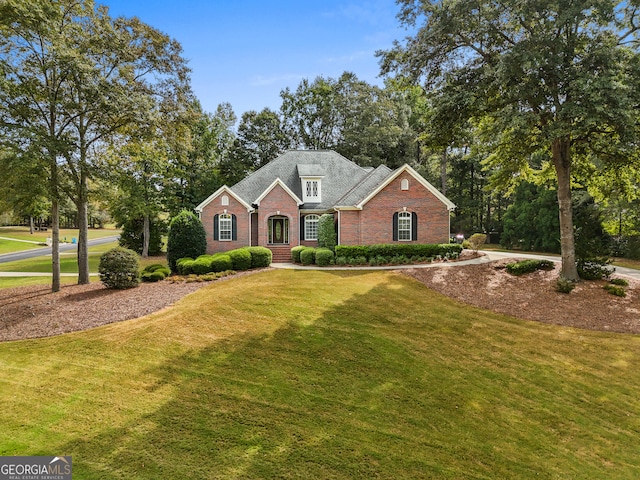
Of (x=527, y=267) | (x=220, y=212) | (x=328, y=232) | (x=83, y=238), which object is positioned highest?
(x=220, y=212)

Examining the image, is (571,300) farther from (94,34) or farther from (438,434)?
(94,34)

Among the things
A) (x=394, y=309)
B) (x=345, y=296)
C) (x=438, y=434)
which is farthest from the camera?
(x=345, y=296)

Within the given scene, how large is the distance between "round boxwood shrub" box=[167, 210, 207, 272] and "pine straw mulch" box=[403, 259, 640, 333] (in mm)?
12415

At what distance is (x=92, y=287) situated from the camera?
15156 mm

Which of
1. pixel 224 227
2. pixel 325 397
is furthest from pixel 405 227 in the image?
pixel 325 397

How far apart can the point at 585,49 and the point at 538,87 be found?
2.59 m

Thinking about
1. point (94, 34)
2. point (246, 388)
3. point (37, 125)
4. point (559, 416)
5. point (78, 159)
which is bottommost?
point (559, 416)

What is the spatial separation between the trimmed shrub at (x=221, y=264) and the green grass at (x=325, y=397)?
7.51 meters

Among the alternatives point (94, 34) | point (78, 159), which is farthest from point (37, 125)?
point (94, 34)

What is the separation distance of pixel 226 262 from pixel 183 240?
369cm

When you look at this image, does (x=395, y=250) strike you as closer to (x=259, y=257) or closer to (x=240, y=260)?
(x=259, y=257)

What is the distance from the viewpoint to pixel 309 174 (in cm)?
2541

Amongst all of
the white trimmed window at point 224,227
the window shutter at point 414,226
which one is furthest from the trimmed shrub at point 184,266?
the window shutter at point 414,226

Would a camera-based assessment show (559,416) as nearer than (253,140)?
Yes
